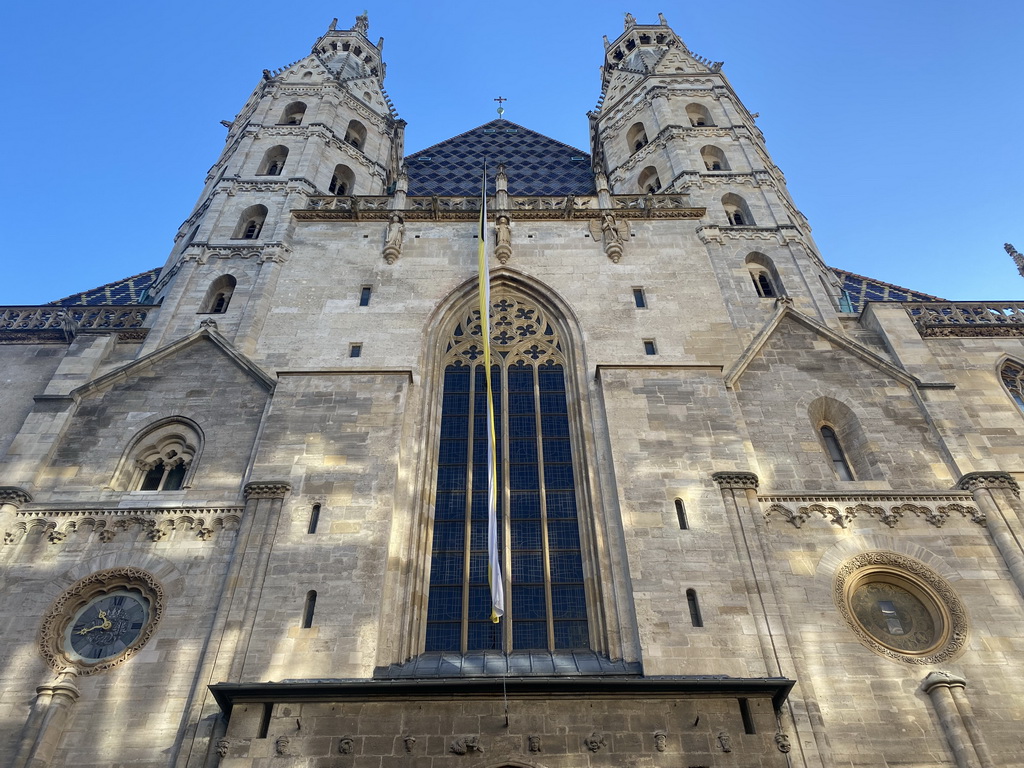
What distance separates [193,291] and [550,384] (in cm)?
823

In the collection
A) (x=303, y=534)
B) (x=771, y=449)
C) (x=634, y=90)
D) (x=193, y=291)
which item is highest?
(x=634, y=90)

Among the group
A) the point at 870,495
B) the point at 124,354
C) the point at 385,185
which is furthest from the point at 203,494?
the point at 385,185

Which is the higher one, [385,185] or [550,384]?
[385,185]

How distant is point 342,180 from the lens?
23953 mm

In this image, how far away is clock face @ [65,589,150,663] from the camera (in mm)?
11781

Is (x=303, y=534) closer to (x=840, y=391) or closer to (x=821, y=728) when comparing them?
(x=821, y=728)

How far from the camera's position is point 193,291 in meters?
18.1

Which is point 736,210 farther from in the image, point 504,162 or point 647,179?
point 504,162

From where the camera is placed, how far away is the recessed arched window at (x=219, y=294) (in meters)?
18.0

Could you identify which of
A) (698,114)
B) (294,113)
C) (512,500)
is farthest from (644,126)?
(512,500)

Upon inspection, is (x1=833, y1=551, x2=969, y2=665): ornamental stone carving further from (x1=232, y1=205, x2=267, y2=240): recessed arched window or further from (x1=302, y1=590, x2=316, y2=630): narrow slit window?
(x1=232, y1=205, x2=267, y2=240): recessed arched window

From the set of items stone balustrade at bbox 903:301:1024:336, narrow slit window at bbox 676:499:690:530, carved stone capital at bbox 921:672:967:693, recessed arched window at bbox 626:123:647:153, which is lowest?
carved stone capital at bbox 921:672:967:693

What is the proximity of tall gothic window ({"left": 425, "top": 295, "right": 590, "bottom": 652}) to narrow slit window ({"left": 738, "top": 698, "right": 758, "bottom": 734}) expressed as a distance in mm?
2650

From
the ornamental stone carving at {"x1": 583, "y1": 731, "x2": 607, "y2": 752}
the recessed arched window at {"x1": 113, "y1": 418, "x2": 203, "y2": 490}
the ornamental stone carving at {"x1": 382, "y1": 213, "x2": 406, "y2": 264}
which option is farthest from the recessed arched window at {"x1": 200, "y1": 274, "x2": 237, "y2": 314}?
the ornamental stone carving at {"x1": 583, "y1": 731, "x2": 607, "y2": 752}
